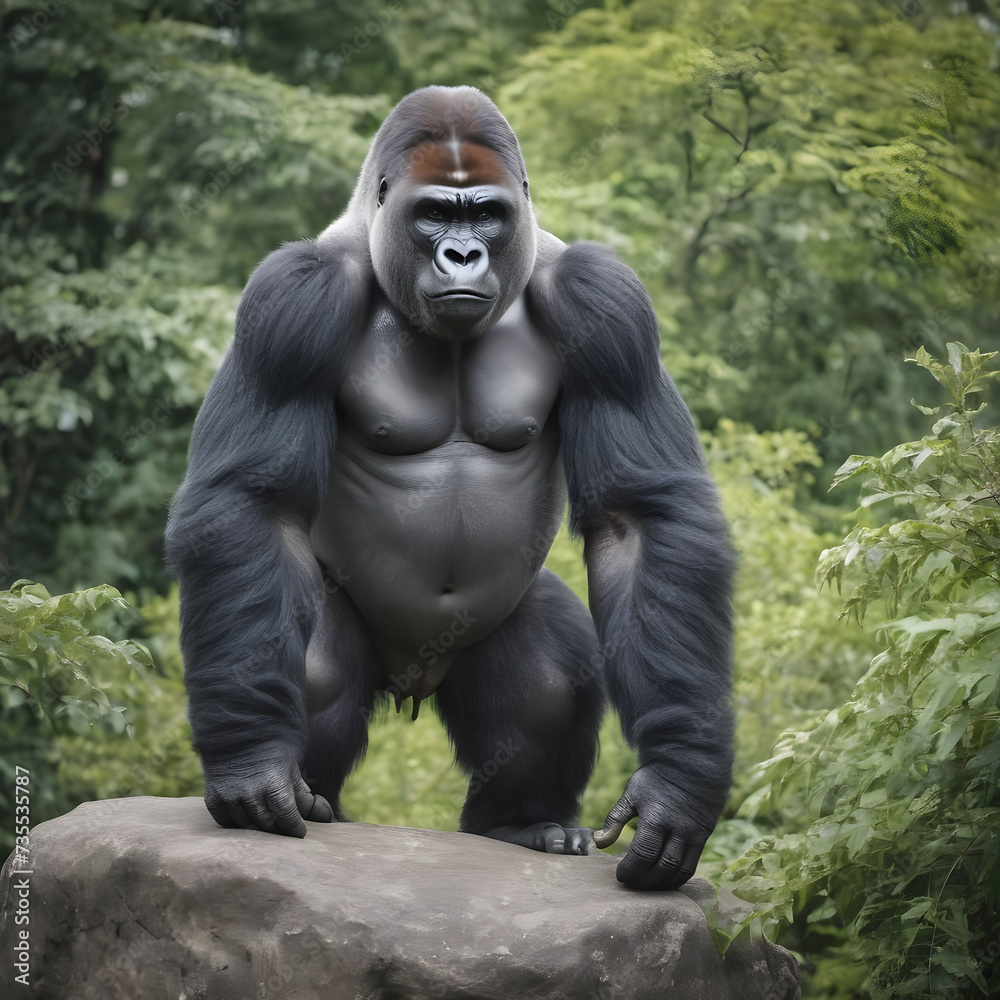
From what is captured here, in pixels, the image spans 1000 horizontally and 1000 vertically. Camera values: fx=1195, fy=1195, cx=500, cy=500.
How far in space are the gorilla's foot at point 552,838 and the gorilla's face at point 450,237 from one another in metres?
1.24

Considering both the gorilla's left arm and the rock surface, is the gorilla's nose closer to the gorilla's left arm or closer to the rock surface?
the gorilla's left arm

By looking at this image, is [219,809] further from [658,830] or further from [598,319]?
[598,319]

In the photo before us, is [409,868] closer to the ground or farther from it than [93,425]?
farther from it

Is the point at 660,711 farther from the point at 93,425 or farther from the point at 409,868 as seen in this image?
the point at 93,425

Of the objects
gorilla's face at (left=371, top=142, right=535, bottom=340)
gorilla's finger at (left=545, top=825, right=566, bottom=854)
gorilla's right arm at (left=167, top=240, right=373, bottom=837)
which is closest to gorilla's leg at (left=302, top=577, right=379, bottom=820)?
gorilla's right arm at (left=167, top=240, right=373, bottom=837)

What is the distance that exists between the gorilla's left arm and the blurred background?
0.74 feet

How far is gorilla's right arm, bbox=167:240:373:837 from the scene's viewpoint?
8.19 ft

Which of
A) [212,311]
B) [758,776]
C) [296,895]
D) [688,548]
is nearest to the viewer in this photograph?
[296,895]

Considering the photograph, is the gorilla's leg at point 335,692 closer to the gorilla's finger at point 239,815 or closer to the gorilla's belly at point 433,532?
the gorilla's belly at point 433,532

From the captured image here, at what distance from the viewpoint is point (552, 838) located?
2939mm

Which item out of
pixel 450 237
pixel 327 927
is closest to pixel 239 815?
pixel 327 927

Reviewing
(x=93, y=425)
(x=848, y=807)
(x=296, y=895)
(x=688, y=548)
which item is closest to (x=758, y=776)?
(x=848, y=807)

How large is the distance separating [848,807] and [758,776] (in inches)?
14.2

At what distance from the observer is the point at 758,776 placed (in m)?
2.87
